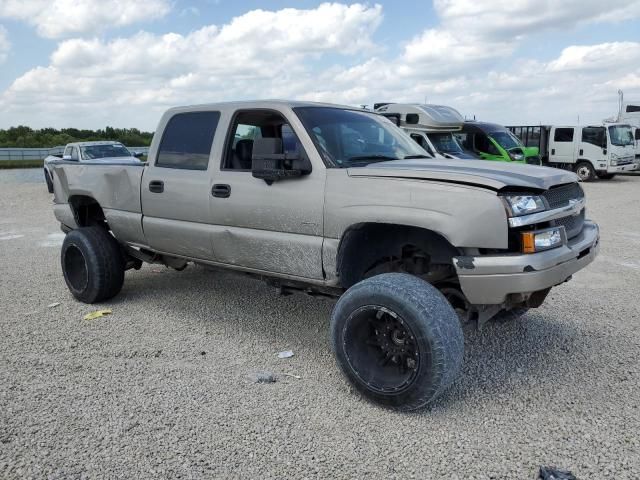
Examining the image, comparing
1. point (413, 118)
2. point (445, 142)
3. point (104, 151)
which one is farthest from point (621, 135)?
point (104, 151)

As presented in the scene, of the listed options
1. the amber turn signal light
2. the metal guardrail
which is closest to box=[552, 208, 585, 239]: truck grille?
the amber turn signal light

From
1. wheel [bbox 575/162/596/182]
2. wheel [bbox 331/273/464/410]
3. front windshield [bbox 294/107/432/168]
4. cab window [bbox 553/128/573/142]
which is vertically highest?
front windshield [bbox 294/107/432/168]

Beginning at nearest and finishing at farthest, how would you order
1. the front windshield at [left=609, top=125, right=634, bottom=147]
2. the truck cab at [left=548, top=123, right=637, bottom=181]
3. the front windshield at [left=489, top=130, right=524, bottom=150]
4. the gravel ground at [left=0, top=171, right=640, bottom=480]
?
the gravel ground at [left=0, top=171, right=640, bottom=480]
the front windshield at [left=489, top=130, right=524, bottom=150]
the truck cab at [left=548, top=123, right=637, bottom=181]
the front windshield at [left=609, top=125, right=634, bottom=147]

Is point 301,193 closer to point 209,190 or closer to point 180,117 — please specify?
point 209,190

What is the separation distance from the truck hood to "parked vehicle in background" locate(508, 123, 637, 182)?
→ 1851 cm

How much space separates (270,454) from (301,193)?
5.79 ft

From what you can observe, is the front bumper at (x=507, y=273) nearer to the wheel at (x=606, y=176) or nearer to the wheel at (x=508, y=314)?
the wheel at (x=508, y=314)

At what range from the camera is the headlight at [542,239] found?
3201mm

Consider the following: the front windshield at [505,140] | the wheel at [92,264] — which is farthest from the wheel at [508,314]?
the front windshield at [505,140]

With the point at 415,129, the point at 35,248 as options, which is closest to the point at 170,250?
the point at 35,248

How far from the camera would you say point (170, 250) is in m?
5.00

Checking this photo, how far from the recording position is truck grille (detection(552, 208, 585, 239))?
362cm

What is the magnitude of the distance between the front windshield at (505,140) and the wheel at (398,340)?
14927mm

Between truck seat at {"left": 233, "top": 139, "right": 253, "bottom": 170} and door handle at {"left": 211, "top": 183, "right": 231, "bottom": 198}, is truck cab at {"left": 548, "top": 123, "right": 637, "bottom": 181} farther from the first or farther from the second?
door handle at {"left": 211, "top": 183, "right": 231, "bottom": 198}
